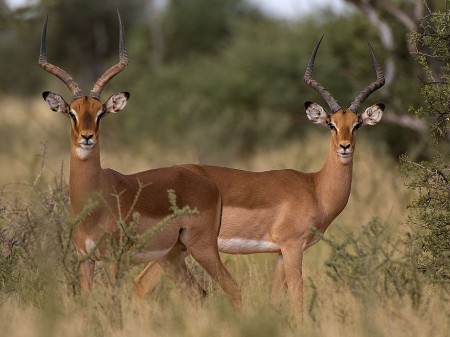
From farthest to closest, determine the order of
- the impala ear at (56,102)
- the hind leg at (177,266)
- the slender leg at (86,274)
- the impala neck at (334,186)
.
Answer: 1. the impala neck at (334,186)
2. the hind leg at (177,266)
3. the impala ear at (56,102)
4. the slender leg at (86,274)

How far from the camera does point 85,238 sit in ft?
22.6

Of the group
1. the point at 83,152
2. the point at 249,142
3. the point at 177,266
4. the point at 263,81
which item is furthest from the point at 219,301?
the point at 263,81

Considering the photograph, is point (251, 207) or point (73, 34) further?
point (73, 34)

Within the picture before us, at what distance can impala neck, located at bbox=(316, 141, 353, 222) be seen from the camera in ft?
27.7

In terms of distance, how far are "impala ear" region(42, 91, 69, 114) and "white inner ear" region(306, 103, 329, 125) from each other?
2.24 meters

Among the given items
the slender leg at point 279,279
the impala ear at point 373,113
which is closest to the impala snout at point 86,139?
the slender leg at point 279,279

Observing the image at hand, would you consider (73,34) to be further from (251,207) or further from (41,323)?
(41,323)

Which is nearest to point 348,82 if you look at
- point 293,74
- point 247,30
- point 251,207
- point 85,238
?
point 293,74

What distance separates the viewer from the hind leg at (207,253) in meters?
7.38

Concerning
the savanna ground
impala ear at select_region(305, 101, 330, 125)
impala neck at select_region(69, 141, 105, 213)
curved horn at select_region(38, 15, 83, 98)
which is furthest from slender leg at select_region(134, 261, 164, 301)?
impala ear at select_region(305, 101, 330, 125)

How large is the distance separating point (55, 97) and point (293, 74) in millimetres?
15224

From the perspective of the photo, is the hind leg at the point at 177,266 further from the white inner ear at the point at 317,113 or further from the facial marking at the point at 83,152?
the white inner ear at the point at 317,113

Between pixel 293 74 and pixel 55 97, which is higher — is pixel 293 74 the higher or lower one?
the higher one

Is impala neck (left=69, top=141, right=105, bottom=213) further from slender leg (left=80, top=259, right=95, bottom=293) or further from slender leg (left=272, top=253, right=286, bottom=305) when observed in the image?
slender leg (left=272, top=253, right=286, bottom=305)
